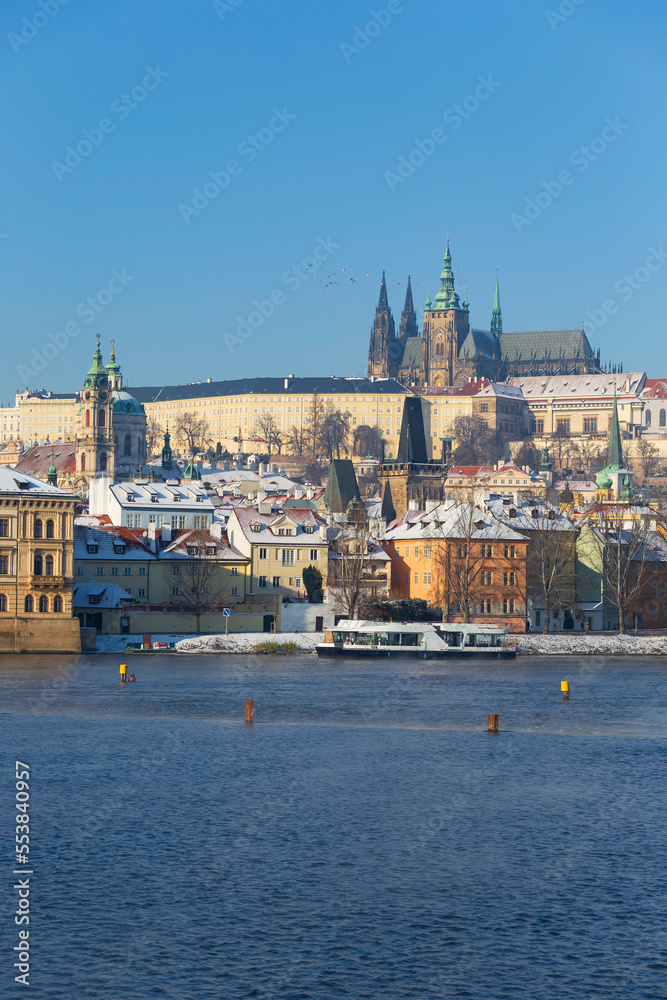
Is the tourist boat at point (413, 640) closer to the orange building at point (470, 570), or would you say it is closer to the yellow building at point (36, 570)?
the orange building at point (470, 570)

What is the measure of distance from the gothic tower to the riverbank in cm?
9972

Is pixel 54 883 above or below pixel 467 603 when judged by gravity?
below

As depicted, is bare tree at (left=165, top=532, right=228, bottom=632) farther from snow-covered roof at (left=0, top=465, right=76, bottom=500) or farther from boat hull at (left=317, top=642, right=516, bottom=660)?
snow-covered roof at (left=0, top=465, right=76, bottom=500)

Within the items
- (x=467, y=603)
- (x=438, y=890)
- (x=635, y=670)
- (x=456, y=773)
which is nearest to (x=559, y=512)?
(x=467, y=603)

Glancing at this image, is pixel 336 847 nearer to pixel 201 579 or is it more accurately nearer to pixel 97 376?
pixel 201 579

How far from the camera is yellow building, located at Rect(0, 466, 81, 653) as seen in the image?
77500mm

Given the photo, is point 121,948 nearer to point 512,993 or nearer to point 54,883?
point 54,883

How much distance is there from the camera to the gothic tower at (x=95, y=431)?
605ft

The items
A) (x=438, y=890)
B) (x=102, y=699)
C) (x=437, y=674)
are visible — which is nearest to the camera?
(x=438, y=890)

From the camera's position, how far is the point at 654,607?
10088 cm

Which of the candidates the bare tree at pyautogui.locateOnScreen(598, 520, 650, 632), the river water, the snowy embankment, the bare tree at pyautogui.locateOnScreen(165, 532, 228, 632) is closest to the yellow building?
the bare tree at pyautogui.locateOnScreen(165, 532, 228, 632)

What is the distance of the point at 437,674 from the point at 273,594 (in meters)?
22.0

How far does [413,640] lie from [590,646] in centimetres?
1022

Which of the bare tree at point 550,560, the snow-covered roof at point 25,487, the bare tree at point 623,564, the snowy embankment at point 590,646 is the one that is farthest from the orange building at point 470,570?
the snow-covered roof at point 25,487
